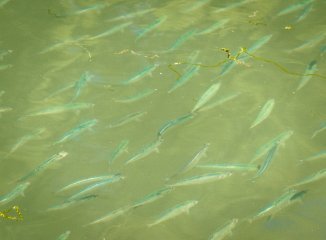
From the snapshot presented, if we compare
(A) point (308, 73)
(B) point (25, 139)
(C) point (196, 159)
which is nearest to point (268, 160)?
(C) point (196, 159)

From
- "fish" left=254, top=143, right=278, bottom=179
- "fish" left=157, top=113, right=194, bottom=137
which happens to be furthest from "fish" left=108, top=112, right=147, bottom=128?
"fish" left=254, top=143, right=278, bottom=179

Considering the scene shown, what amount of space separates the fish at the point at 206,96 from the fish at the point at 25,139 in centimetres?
207

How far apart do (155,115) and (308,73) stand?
211cm

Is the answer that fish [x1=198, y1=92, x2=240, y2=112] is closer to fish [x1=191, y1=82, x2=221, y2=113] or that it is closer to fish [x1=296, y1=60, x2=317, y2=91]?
fish [x1=191, y1=82, x2=221, y2=113]

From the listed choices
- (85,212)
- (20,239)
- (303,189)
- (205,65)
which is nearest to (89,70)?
(205,65)

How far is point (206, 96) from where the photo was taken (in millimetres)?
4504

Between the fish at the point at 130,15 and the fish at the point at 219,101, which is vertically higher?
the fish at the point at 130,15

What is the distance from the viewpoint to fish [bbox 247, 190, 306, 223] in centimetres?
370

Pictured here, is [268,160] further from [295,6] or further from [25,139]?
[25,139]

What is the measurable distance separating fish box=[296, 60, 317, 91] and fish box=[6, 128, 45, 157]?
11.6ft

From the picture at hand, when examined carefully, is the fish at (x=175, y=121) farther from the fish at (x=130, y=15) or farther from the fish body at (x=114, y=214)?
the fish at (x=130, y=15)

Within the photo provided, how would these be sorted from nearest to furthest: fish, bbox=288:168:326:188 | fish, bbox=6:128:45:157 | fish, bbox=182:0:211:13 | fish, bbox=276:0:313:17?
1. fish, bbox=288:168:326:188
2. fish, bbox=6:128:45:157
3. fish, bbox=276:0:313:17
4. fish, bbox=182:0:211:13

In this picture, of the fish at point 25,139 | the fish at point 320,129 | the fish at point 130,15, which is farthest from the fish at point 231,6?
the fish at point 25,139

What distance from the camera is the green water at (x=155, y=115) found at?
14.2 ft
